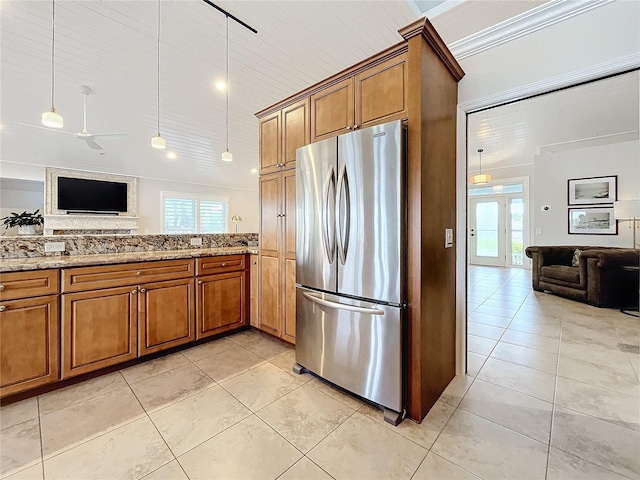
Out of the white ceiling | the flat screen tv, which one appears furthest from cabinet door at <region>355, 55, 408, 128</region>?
the flat screen tv

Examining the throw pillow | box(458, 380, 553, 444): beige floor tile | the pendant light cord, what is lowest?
box(458, 380, 553, 444): beige floor tile

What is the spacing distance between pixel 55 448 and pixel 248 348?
4.68 feet

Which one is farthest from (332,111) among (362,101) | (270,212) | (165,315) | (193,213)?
(193,213)

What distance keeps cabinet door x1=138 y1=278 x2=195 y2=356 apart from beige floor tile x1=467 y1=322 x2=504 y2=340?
2.99m

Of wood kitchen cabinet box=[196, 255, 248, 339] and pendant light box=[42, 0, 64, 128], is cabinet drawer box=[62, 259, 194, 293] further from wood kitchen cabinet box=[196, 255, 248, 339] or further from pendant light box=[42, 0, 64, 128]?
pendant light box=[42, 0, 64, 128]

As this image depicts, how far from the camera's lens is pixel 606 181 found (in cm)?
540

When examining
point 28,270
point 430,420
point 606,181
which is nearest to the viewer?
point 430,420

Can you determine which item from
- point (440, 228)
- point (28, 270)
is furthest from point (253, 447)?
point (28, 270)

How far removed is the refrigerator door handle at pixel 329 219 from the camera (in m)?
1.95

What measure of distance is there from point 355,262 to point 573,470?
4.80ft

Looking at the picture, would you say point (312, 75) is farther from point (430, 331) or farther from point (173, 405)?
point (173, 405)

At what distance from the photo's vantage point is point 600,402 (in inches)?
73.6

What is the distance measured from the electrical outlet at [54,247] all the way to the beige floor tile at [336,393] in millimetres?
2390

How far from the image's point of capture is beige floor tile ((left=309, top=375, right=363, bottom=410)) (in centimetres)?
189
